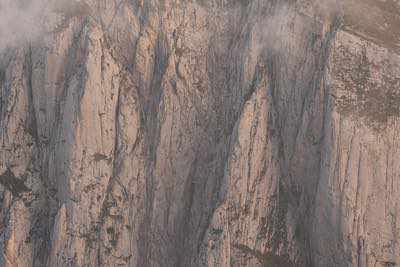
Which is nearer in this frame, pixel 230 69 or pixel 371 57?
pixel 371 57

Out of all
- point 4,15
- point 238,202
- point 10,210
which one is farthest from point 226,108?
point 4,15

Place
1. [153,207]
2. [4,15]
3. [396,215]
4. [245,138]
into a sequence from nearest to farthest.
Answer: [396,215] < [245,138] < [153,207] < [4,15]

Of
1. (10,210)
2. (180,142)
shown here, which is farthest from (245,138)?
(10,210)

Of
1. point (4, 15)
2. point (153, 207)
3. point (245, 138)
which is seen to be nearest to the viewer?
point (245, 138)

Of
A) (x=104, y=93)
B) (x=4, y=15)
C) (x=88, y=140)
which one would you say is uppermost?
(x=4, y=15)

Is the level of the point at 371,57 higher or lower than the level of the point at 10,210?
higher

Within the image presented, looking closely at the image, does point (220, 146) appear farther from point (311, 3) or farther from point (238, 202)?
point (311, 3)
